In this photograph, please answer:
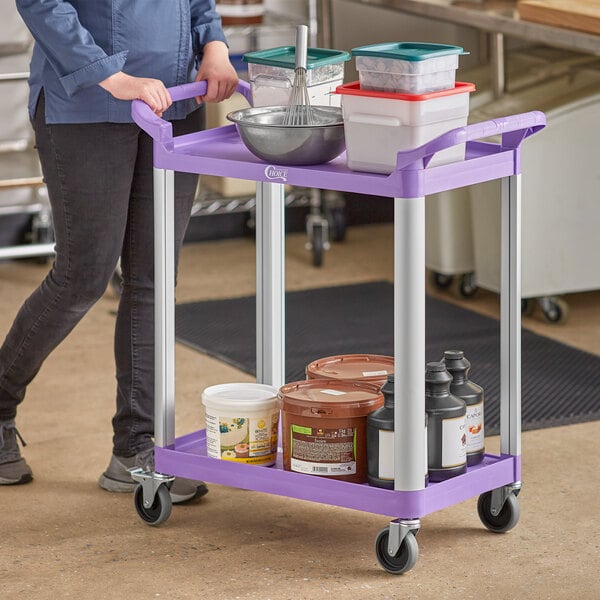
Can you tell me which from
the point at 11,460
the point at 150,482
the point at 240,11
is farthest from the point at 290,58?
the point at 240,11

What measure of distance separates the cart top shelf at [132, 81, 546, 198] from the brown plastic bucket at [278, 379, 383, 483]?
0.38m

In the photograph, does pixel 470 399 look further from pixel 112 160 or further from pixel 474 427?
pixel 112 160

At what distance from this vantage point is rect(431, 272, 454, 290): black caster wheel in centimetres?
441

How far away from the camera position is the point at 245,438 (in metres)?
2.47

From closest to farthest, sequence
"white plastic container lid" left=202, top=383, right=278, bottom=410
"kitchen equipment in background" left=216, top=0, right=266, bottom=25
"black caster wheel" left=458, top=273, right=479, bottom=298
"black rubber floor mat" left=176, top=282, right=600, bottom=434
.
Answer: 1. "white plastic container lid" left=202, top=383, right=278, bottom=410
2. "black rubber floor mat" left=176, top=282, right=600, bottom=434
3. "black caster wheel" left=458, top=273, right=479, bottom=298
4. "kitchen equipment in background" left=216, top=0, right=266, bottom=25

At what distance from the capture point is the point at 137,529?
8.41ft

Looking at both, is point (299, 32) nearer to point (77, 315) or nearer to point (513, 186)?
point (513, 186)

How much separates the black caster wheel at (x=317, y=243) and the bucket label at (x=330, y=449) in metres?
2.33

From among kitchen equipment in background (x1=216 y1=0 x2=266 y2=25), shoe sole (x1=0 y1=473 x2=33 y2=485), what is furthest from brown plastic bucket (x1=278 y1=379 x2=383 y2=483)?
kitchen equipment in background (x1=216 y1=0 x2=266 y2=25)

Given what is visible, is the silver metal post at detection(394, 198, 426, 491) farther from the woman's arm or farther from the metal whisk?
the woman's arm

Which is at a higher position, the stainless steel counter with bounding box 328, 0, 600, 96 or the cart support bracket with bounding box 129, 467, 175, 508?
the stainless steel counter with bounding box 328, 0, 600, 96

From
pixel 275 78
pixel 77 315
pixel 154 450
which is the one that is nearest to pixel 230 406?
pixel 154 450

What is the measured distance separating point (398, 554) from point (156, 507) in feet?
1.64

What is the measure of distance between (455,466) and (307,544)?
0.32m
